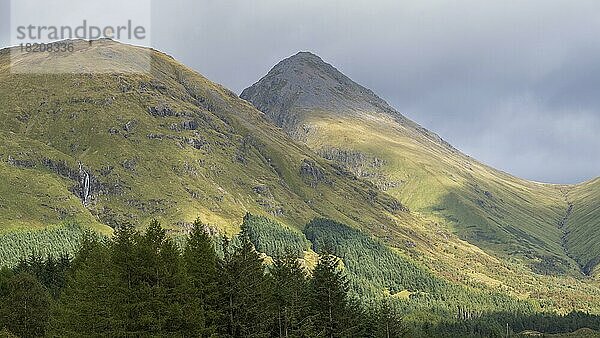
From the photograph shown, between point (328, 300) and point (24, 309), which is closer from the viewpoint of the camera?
point (328, 300)

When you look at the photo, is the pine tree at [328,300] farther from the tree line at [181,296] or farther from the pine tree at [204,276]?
the pine tree at [204,276]

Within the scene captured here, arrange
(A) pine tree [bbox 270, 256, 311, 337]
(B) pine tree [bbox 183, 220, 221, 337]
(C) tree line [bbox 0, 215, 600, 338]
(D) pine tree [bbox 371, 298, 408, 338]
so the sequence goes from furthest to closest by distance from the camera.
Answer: (D) pine tree [bbox 371, 298, 408, 338], (A) pine tree [bbox 270, 256, 311, 337], (B) pine tree [bbox 183, 220, 221, 337], (C) tree line [bbox 0, 215, 600, 338]

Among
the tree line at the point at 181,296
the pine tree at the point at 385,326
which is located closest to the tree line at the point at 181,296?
the tree line at the point at 181,296

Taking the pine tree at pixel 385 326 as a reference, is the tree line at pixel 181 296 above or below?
above

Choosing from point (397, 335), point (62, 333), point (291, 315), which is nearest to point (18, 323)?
point (62, 333)

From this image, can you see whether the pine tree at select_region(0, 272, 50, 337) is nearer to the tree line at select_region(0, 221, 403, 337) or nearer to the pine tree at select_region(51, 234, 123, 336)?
the tree line at select_region(0, 221, 403, 337)

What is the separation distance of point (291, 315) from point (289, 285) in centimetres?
650

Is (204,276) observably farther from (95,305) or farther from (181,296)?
(95,305)

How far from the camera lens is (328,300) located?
69.6 meters

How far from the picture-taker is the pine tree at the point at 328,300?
225 feet

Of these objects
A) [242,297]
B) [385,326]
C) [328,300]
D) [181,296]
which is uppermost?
[181,296]

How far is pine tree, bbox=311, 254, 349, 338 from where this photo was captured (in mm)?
68562

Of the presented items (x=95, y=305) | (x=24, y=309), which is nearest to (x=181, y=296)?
(x=95, y=305)

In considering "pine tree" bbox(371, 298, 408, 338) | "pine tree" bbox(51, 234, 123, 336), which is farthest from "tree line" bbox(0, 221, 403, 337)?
"pine tree" bbox(371, 298, 408, 338)
